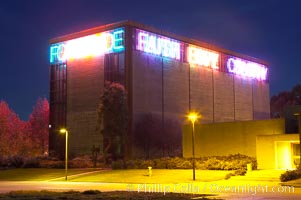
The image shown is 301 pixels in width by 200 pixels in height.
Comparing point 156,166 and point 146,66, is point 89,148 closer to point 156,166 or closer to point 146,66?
point 146,66

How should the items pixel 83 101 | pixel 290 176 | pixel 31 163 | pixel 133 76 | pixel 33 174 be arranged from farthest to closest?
pixel 83 101
pixel 133 76
pixel 31 163
pixel 33 174
pixel 290 176

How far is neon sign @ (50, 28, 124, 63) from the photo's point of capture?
69.5m

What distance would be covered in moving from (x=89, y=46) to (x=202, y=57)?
1944 cm

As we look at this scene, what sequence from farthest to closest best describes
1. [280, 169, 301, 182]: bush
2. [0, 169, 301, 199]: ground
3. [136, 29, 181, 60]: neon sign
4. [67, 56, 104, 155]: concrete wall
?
[67, 56, 104, 155]: concrete wall
[136, 29, 181, 60]: neon sign
[280, 169, 301, 182]: bush
[0, 169, 301, 199]: ground

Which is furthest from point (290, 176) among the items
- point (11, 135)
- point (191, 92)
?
point (11, 135)

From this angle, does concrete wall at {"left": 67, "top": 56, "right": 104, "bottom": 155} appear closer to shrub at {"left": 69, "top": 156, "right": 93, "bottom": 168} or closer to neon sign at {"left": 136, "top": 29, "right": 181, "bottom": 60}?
neon sign at {"left": 136, "top": 29, "right": 181, "bottom": 60}

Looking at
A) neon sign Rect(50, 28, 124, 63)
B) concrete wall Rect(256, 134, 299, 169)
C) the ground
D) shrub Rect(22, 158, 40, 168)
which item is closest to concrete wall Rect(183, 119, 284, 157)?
concrete wall Rect(256, 134, 299, 169)

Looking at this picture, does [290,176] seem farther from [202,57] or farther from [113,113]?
[202,57]

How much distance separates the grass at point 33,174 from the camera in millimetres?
52938

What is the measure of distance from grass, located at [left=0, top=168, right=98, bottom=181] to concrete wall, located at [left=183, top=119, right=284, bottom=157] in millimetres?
12635

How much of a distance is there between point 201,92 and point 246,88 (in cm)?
1404

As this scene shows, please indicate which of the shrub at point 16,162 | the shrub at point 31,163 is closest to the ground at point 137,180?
the shrub at point 31,163

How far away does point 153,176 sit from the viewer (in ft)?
149

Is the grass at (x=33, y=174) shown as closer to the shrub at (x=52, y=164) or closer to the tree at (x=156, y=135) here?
the shrub at (x=52, y=164)
